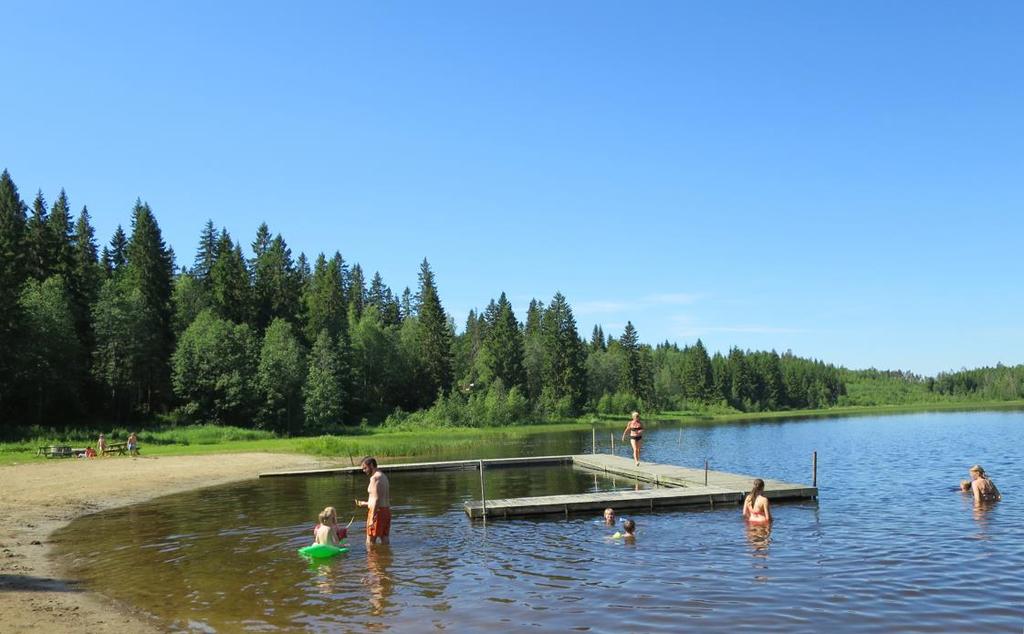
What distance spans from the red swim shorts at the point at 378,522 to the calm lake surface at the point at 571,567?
1.56 ft

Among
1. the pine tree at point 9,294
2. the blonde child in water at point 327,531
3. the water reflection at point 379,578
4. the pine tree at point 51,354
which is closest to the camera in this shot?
the water reflection at point 379,578

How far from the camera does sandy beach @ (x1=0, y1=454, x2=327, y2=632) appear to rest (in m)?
11.7

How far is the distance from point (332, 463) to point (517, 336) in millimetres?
71241

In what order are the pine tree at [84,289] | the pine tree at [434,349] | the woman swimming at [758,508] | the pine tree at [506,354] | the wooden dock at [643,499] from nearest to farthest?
the woman swimming at [758,508], the wooden dock at [643,499], the pine tree at [84,289], the pine tree at [434,349], the pine tree at [506,354]

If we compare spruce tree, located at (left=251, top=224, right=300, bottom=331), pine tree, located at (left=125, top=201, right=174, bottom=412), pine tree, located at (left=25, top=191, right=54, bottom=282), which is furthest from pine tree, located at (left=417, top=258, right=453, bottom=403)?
pine tree, located at (left=25, top=191, right=54, bottom=282)

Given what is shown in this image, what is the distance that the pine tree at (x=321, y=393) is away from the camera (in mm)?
72562

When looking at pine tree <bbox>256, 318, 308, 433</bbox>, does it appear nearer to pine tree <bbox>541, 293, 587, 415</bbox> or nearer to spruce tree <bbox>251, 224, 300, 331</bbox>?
spruce tree <bbox>251, 224, 300, 331</bbox>

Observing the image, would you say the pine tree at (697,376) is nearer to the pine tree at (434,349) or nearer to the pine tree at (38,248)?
the pine tree at (434,349)

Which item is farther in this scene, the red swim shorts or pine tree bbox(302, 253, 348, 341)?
pine tree bbox(302, 253, 348, 341)

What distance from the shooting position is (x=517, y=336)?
11169 cm

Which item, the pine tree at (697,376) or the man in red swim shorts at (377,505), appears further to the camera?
the pine tree at (697,376)

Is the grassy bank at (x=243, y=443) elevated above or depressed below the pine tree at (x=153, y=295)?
below

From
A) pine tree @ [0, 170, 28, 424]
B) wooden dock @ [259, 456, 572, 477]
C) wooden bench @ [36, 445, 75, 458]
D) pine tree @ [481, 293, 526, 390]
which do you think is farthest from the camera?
pine tree @ [481, 293, 526, 390]

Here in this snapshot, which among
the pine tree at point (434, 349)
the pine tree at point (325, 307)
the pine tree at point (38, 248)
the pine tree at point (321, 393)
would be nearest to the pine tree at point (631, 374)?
the pine tree at point (434, 349)
